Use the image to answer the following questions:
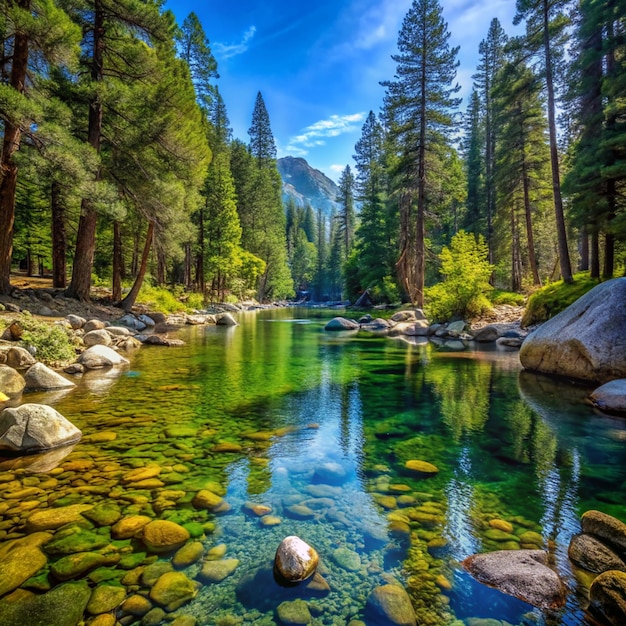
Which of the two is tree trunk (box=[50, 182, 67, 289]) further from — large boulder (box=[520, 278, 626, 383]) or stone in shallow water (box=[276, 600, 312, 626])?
large boulder (box=[520, 278, 626, 383])

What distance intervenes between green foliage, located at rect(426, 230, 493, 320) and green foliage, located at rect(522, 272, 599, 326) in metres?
2.80

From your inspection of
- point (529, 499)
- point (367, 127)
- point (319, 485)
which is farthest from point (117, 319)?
point (367, 127)

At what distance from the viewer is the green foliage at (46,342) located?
845 cm

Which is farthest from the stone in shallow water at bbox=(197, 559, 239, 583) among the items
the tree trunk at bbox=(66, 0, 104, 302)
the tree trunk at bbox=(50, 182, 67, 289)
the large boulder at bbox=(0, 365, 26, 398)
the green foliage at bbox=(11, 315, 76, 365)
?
the tree trunk at bbox=(50, 182, 67, 289)

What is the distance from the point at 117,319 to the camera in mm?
15156

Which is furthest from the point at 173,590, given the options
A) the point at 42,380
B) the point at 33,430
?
the point at 42,380

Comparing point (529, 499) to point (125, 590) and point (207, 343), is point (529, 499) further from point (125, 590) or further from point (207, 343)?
point (207, 343)

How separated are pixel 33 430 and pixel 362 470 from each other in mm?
3863

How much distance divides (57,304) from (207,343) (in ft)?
18.1

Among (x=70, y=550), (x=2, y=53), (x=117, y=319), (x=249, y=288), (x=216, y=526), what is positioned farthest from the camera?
(x=249, y=288)

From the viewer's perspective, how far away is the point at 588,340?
7840mm

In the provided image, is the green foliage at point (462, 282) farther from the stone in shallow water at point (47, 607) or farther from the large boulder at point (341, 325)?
the stone in shallow water at point (47, 607)

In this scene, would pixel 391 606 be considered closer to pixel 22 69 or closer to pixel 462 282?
pixel 22 69

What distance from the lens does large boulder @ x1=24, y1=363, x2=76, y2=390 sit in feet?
21.9
